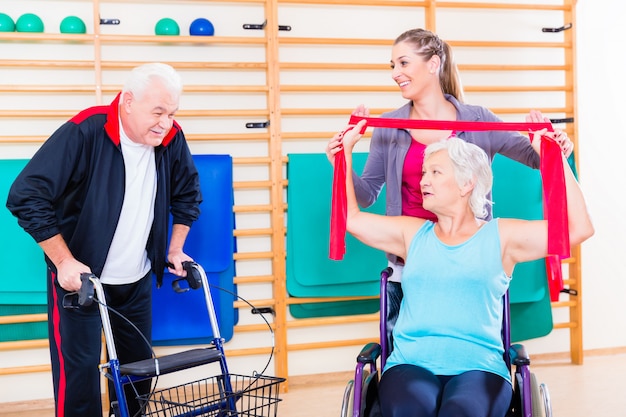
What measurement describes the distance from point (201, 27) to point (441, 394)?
7.57 feet

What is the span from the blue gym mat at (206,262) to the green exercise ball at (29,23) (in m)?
0.96

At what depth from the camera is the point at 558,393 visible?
366 cm

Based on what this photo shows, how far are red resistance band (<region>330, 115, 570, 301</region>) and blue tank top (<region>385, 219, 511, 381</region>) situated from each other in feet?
0.61

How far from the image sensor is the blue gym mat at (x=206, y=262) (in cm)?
360

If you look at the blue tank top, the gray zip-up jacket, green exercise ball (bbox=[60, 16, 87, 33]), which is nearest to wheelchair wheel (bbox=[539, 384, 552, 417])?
the blue tank top

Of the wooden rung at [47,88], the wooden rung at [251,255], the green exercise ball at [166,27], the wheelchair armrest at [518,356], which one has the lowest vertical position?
the wheelchair armrest at [518,356]

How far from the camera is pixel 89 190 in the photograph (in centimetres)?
242

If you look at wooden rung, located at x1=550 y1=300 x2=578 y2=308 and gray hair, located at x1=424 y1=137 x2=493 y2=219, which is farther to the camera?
wooden rung, located at x1=550 y1=300 x2=578 y2=308

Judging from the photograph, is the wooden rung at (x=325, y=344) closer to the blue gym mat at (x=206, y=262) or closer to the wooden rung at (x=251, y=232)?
the blue gym mat at (x=206, y=262)

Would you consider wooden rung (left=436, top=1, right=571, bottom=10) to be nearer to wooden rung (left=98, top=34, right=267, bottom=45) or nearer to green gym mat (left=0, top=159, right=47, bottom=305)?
wooden rung (left=98, top=34, right=267, bottom=45)

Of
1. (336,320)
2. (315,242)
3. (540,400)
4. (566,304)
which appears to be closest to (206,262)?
(315,242)

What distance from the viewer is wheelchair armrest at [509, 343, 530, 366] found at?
2.05 meters

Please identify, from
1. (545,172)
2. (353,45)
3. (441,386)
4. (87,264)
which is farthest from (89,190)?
(353,45)

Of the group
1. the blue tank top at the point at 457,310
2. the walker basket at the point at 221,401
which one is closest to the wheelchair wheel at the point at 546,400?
the blue tank top at the point at 457,310
